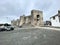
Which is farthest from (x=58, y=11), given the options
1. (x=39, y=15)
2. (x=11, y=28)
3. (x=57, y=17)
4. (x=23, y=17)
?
(x=11, y=28)

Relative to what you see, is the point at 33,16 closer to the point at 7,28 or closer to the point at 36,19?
the point at 36,19

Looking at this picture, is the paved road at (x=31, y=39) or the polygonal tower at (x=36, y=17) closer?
the paved road at (x=31, y=39)

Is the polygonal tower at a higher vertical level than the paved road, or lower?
higher

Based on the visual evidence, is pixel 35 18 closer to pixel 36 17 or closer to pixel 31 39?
pixel 36 17

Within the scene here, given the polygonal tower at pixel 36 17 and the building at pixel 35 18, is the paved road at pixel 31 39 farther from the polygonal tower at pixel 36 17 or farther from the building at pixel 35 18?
the building at pixel 35 18

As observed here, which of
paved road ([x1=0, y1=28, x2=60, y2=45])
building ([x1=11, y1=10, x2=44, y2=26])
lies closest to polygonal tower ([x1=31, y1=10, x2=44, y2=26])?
building ([x1=11, y1=10, x2=44, y2=26])

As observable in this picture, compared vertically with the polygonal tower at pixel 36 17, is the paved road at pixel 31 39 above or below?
below

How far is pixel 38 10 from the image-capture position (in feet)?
208

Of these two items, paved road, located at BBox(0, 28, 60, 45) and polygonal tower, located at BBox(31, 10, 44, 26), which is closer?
paved road, located at BBox(0, 28, 60, 45)

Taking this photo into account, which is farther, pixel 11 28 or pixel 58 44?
pixel 11 28

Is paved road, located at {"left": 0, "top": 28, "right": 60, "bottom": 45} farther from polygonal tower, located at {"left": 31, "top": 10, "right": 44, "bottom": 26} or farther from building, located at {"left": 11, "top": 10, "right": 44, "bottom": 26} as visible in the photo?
building, located at {"left": 11, "top": 10, "right": 44, "bottom": 26}

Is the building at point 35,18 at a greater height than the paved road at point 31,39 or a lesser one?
greater

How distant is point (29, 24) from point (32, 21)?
2.11m

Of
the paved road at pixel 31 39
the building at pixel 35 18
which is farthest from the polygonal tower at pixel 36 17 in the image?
the paved road at pixel 31 39
